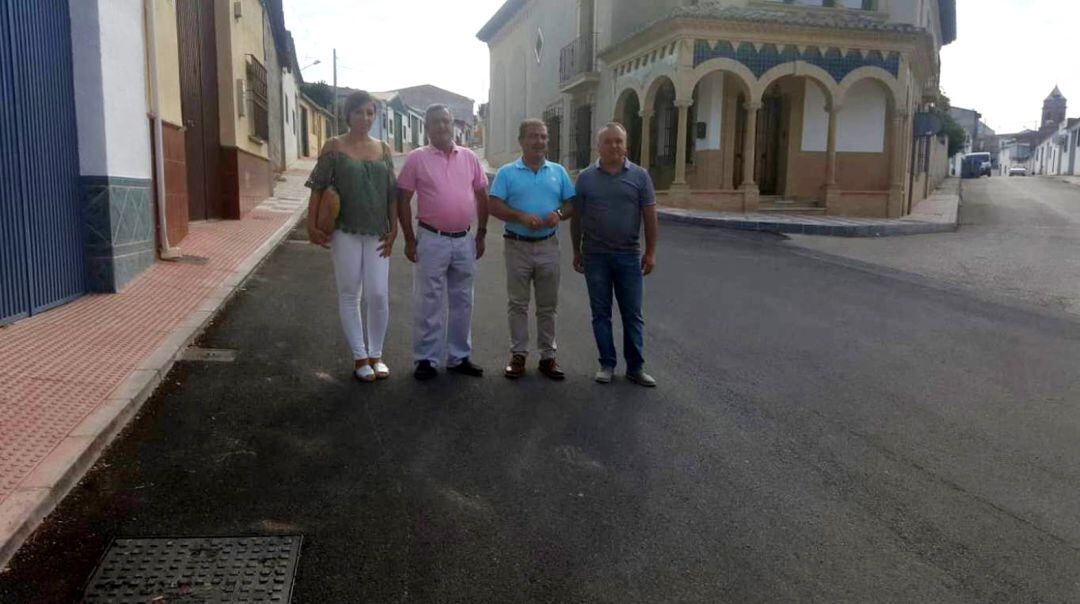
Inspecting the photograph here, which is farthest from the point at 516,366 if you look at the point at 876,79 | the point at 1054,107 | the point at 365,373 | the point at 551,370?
the point at 1054,107

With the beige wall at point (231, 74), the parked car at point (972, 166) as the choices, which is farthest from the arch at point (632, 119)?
the parked car at point (972, 166)

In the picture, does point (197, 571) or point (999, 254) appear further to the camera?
point (999, 254)

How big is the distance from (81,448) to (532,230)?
9.61 feet

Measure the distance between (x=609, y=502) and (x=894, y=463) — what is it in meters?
1.61

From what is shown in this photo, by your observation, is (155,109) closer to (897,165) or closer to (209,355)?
(209,355)

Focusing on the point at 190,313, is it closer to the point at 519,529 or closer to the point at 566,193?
the point at 566,193

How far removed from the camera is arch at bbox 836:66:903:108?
20328 mm

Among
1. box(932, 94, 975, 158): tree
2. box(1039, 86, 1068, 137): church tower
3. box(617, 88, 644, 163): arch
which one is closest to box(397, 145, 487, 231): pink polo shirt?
box(617, 88, 644, 163): arch

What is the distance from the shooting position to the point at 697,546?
3.43 metres

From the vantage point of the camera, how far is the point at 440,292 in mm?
5809

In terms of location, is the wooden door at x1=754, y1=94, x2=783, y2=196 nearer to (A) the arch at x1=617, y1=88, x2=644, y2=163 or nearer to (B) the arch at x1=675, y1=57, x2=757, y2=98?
(B) the arch at x1=675, y1=57, x2=757, y2=98

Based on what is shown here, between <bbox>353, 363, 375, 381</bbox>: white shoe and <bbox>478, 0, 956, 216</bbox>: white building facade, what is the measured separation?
50.5 feet

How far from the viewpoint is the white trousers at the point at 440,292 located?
571 centimetres

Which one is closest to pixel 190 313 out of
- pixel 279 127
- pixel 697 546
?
pixel 697 546
